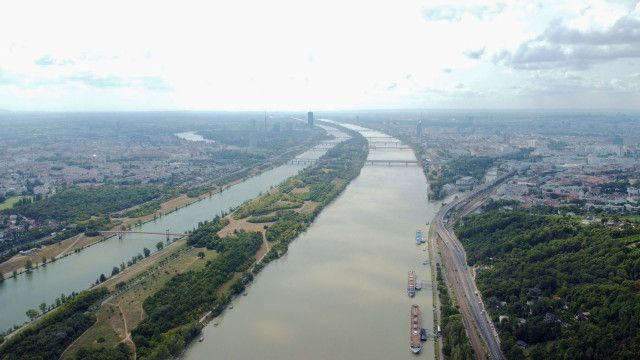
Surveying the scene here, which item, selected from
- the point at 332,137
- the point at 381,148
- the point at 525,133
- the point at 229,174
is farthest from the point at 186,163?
the point at 525,133

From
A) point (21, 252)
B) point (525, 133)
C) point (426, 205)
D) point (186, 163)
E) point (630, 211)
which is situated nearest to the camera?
point (21, 252)

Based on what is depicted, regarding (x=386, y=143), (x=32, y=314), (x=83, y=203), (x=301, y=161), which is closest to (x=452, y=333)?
(x=32, y=314)

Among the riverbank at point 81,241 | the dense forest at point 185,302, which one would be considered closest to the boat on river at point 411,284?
the dense forest at point 185,302

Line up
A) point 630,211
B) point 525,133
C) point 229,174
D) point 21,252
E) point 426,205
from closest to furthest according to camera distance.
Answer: point 21,252 → point 630,211 → point 426,205 → point 229,174 → point 525,133

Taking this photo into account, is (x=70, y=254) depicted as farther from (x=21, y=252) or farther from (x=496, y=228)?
(x=496, y=228)

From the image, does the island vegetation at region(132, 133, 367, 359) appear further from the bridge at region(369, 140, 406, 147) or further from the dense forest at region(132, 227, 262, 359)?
the bridge at region(369, 140, 406, 147)

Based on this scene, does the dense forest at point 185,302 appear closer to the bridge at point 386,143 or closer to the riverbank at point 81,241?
the riverbank at point 81,241
